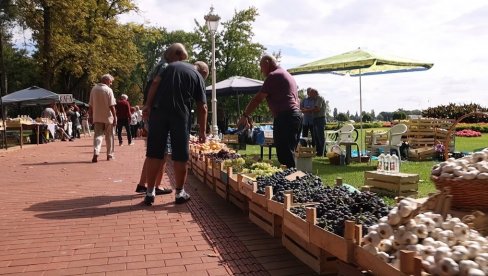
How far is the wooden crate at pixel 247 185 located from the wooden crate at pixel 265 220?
0.14m

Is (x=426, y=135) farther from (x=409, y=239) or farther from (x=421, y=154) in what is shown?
(x=409, y=239)

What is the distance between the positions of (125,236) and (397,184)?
147 inches

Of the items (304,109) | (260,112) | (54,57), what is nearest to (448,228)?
(304,109)

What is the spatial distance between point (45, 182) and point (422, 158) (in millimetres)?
8684

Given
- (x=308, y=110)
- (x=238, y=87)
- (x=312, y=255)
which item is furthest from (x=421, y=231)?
(x=238, y=87)

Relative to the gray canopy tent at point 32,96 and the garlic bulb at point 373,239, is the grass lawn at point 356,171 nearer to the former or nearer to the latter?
the garlic bulb at point 373,239

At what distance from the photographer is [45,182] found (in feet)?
24.6

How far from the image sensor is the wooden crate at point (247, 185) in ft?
14.8

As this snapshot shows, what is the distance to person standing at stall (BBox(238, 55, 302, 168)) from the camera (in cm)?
618

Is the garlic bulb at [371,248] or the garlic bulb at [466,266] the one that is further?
the garlic bulb at [371,248]

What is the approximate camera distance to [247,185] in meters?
4.66

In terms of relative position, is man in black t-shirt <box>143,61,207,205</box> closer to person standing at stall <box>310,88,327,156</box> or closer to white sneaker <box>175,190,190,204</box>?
white sneaker <box>175,190,190,204</box>

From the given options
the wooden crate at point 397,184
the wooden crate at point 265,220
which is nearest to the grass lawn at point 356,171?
the wooden crate at point 397,184

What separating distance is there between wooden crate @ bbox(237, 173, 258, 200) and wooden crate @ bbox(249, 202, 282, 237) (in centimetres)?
14
